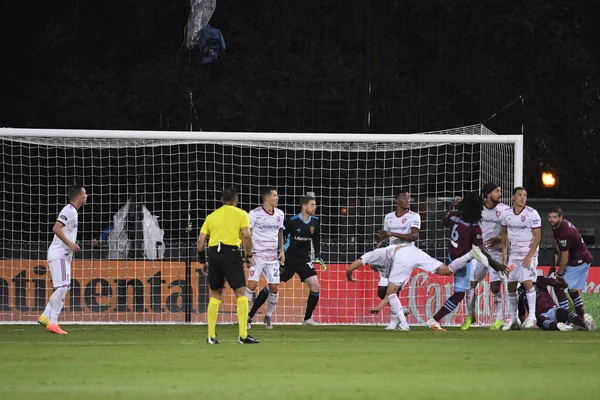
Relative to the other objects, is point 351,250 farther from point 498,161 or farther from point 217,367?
point 217,367

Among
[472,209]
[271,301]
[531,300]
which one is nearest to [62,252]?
[271,301]

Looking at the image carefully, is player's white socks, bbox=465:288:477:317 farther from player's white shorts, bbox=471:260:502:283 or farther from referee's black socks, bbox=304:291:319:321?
referee's black socks, bbox=304:291:319:321

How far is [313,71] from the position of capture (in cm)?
3488

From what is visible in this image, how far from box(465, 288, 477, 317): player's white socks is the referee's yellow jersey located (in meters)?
5.35

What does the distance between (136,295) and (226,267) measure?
6.48 metres

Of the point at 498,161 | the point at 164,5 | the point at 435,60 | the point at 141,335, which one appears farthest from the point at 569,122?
the point at 141,335

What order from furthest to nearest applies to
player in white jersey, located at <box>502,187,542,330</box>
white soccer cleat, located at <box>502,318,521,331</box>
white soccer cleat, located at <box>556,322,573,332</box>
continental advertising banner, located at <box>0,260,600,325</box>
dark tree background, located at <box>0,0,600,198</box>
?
1. dark tree background, located at <box>0,0,600,198</box>
2. continental advertising banner, located at <box>0,260,600,325</box>
3. white soccer cleat, located at <box>502,318,521,331</box>
4. player in white jersey, located at <box>502,187,542,330</box>
5. white soccer cleat, located at <box>556,322,573,332</box>

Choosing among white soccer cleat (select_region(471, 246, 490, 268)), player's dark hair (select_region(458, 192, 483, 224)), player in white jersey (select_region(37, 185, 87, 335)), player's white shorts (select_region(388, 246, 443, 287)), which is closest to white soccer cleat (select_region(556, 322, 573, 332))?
white soccer cleat (select_region(471, 246, 490, 268))

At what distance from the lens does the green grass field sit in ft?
34.9

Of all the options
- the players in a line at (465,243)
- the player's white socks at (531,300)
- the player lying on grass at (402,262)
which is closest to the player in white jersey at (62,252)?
the player lying on grass at (402,262)

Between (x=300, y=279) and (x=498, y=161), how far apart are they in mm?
4040

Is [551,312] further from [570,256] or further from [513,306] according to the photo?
[570,256]

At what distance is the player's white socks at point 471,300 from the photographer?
20000 millimetres

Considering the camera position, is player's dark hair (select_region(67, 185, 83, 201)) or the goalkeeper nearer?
player's dark hair (select_region(67, 185, 83, 201))
